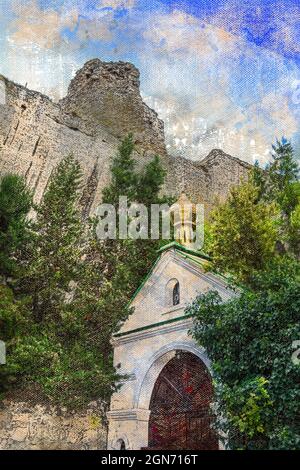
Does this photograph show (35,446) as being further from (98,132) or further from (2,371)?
(98,132)

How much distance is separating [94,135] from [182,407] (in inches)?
685

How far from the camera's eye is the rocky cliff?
840 inches

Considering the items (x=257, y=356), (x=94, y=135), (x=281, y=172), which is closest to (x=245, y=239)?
(x=257, y=356)

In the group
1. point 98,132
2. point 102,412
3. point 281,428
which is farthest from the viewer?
point 98,132

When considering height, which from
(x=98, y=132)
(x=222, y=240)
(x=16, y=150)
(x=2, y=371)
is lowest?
(x=2, y=371)

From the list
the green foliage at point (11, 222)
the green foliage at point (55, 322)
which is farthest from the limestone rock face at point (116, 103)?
the green foliage at point (11, 222)

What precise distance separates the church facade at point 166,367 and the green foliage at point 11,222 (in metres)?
3.49

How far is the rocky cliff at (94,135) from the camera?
21344 mm

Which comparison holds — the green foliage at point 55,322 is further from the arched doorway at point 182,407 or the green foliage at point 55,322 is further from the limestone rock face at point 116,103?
the limestone rock face at point 116,103

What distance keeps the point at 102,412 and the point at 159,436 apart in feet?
5.59

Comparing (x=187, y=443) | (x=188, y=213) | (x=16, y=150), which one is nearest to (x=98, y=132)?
(x=16, y=150)

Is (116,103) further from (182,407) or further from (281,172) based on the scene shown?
(182,407)

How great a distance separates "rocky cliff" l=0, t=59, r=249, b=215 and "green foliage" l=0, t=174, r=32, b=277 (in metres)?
7.95

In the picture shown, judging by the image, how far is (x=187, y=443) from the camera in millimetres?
8914
